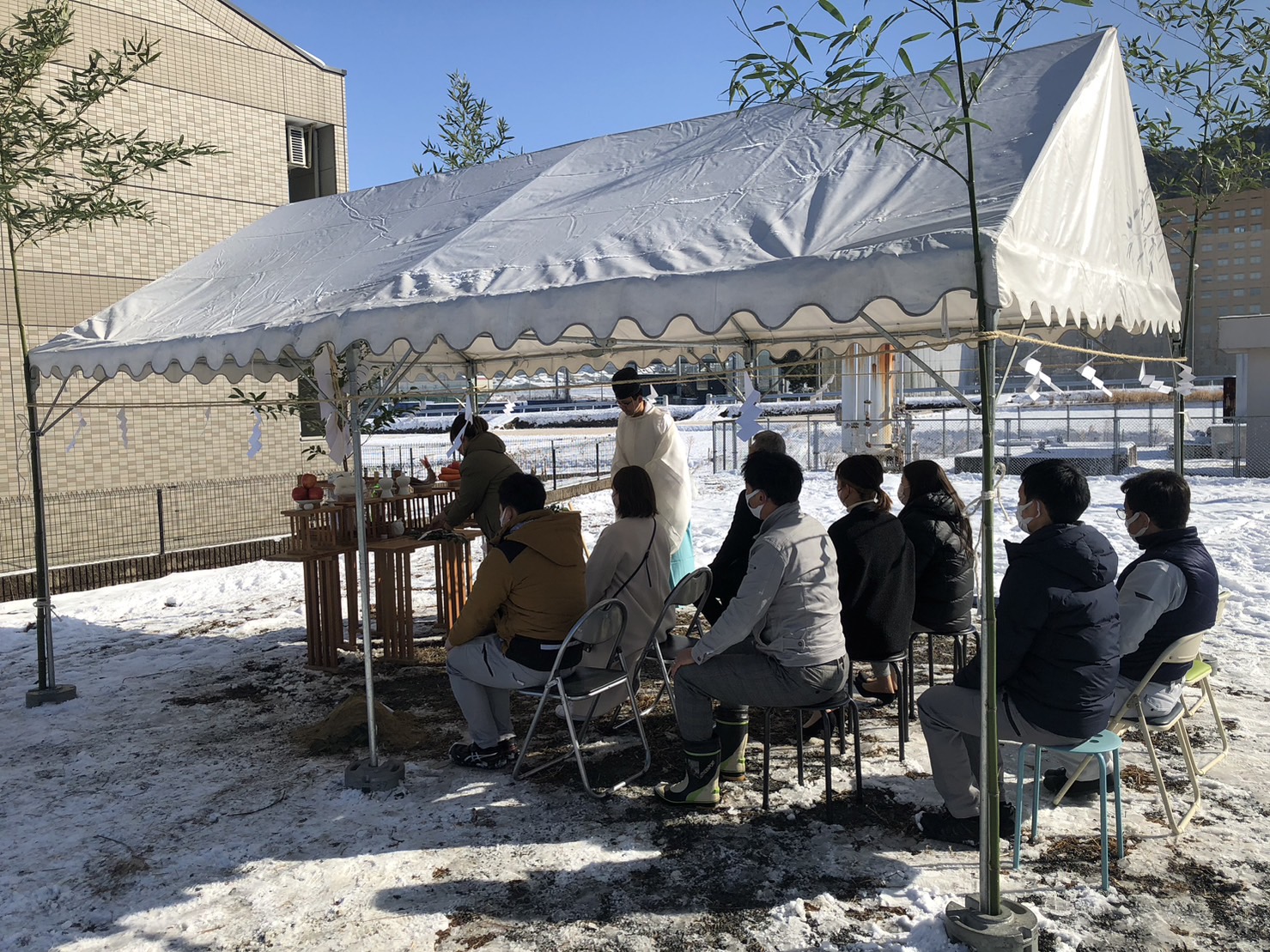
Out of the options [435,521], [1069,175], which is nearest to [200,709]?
[435,521]

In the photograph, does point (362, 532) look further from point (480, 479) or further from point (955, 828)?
point (955, 828)

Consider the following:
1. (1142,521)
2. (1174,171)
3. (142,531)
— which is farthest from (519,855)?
(142,531)

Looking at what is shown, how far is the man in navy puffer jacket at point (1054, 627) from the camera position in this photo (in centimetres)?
333

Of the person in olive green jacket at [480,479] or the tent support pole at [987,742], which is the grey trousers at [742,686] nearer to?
the tent support pole at [987,742]

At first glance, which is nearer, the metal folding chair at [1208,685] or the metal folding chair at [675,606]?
the metal folding chair at [1208,685]

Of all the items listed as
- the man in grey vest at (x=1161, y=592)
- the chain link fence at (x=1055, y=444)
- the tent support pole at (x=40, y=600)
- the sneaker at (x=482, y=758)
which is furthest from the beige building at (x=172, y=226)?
the man in grey vest at (x=1161, y=592)

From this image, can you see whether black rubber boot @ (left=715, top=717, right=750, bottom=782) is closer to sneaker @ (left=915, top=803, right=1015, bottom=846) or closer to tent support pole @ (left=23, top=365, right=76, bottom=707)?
sneaker @ (left=915, top=803, right=1015, bottom=846)

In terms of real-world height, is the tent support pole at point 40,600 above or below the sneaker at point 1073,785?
above

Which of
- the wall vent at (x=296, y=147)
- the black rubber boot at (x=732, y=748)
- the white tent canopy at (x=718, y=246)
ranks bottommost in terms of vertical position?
the black rubber boot at (x=732, y=748)

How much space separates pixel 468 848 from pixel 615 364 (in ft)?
19.3

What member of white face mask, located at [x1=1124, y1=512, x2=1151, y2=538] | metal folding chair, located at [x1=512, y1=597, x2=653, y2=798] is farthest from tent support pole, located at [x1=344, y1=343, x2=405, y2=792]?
white face mask, located at [x1=1124, y1=512, x2=1151, y2=538]

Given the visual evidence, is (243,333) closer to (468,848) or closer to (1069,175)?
(468,848)

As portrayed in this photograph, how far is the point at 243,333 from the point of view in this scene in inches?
210

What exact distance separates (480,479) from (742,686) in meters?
3.16
